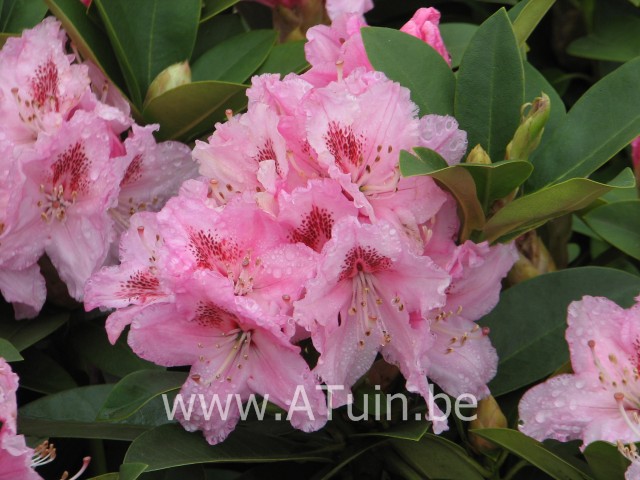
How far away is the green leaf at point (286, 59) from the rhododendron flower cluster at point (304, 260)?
32 centimetres

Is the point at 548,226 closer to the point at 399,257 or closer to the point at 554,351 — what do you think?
the point at 554,351

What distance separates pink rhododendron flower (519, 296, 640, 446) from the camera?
1.18 m

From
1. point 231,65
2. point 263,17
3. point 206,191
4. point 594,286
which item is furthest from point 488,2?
point 206,191

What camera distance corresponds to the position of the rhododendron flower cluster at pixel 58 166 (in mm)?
1373

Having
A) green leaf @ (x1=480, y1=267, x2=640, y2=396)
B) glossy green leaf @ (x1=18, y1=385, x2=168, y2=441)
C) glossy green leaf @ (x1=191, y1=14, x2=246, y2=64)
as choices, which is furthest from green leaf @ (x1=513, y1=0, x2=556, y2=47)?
glossy green leaf @ (x1=18, y1=385, x2=168, y2=441)

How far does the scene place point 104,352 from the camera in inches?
58.8

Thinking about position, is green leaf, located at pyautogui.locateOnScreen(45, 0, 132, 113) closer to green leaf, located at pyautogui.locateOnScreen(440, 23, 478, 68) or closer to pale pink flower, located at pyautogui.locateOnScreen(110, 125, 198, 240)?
pale pink flower, located at pyautogui.locateOnScreen(110, 125, 198, 240)

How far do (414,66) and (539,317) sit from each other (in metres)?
0.35

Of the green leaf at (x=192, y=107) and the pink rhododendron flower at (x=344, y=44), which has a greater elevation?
the pink rhododendron flower at (x=344, y=44)

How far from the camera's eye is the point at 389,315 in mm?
1197

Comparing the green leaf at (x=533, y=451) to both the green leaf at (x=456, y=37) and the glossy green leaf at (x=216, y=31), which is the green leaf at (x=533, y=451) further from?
the glossy green leaf at (x=216, y=31)

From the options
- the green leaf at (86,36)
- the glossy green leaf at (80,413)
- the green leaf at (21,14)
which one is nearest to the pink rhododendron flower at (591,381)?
the glossy green leaf at (80,413)

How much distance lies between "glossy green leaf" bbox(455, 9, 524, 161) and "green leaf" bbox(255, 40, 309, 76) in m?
0.33

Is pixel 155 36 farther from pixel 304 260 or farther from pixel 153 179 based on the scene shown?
pixel 304 260
